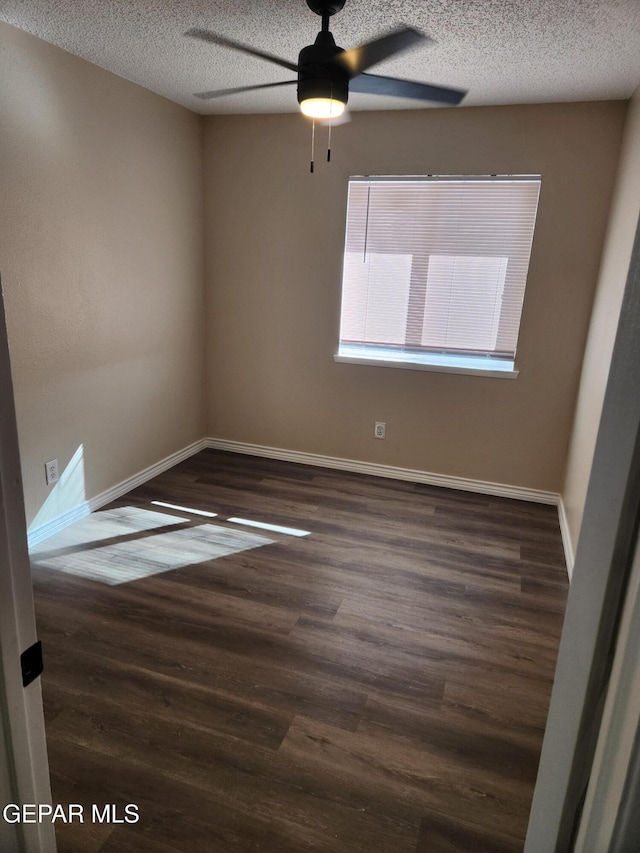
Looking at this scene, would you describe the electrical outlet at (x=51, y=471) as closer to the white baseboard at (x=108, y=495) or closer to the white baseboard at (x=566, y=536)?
the white baseboard at (x=108, y=495)

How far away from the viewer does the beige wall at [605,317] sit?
8.16 feet

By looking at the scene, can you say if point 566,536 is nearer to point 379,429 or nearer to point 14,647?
point 379,429

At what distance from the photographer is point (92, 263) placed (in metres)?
3.04

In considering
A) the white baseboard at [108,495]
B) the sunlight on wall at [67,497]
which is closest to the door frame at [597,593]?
the white baseboard at [108,495]

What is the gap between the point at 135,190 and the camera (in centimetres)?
331

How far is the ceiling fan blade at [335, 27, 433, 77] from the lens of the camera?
2.16 metres

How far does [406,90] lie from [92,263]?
6.60ft

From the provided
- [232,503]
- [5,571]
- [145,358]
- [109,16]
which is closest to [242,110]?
[109,16]

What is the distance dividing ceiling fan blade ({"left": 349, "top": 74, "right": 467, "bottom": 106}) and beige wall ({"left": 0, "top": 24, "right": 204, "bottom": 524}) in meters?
1.42

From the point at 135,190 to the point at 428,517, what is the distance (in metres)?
2.79

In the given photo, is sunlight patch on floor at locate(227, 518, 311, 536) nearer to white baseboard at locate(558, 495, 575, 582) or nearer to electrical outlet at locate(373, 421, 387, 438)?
electrical outlet at locate(373, 421, 387, 438)

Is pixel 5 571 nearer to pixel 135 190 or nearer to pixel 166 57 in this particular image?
pixel 166 57

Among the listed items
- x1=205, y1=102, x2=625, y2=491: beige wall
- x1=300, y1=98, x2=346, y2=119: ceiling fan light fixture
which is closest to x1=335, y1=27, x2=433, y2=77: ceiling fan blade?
x1=300, y1=98, x2=346, y2=119: ceiling fan light fixture

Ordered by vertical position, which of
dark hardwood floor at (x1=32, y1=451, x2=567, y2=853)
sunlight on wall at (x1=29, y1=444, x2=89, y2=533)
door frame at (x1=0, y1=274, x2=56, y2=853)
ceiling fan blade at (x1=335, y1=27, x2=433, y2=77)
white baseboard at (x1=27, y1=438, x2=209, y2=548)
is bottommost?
dark hardwood floor at (x1=32, y1=451, x2=567, y2=853)
